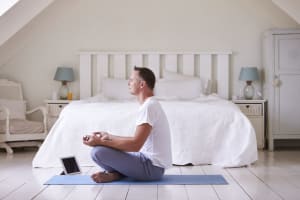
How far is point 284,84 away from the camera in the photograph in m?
5.78

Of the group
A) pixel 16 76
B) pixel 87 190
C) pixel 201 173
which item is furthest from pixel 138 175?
pixel 16 76

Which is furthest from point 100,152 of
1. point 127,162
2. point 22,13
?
point 22,13

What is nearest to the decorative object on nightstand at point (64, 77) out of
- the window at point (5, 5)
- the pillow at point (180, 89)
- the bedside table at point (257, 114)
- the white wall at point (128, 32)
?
the white wall at point (128, 32)

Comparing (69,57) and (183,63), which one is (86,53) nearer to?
(69,57)

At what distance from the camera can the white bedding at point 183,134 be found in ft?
14.6

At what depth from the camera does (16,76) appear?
627 cm

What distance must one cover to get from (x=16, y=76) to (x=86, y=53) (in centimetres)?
96

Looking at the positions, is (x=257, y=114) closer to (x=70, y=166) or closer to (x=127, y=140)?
(x=70, y=166)

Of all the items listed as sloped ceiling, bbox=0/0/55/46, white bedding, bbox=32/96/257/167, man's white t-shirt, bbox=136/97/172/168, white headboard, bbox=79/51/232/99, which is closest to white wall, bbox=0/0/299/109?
white headboard, bbox=79/51/232/99

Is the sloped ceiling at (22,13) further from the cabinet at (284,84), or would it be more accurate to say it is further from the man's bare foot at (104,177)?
the man's bare foot at (104,177)

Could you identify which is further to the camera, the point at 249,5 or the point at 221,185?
the point at 249,5

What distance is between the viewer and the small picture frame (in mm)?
3948

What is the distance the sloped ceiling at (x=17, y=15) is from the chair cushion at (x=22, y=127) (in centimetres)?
93

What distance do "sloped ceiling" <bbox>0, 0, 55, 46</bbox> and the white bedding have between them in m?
1.23
